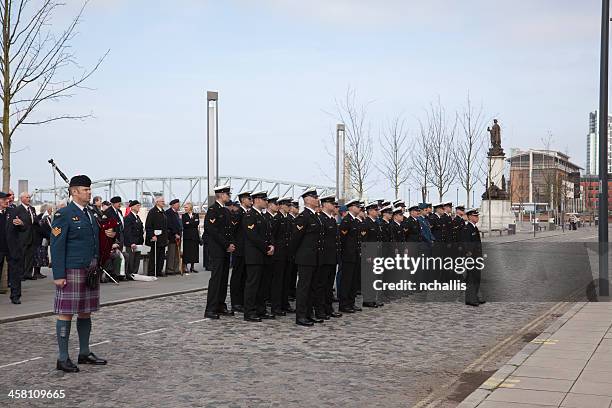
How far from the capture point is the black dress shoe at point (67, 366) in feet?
26.5

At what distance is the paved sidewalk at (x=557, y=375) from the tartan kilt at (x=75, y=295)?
14.3 feet

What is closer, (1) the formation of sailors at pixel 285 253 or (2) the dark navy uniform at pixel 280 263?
(1) the formation of sailors at pixel 285 253

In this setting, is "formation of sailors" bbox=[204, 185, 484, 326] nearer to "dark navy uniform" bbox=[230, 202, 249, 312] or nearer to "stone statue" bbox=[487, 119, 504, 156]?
"dark navy uniform" bbox=[230, 202, 249, 312]

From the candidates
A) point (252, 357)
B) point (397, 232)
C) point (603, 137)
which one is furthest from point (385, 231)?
point (252, 357)

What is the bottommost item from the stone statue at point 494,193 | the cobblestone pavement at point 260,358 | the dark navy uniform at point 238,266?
the cobblestone pavement at point 260,358

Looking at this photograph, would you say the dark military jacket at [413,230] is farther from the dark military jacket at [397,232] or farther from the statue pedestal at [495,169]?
the statue pedestal at [495,169]

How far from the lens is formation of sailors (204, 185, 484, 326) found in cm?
1225

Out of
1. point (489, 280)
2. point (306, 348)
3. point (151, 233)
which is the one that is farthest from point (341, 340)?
point (151, 233)

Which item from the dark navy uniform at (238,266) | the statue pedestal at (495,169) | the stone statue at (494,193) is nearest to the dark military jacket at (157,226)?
the dark navy uniform at (238,266)

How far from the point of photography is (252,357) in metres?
9.07

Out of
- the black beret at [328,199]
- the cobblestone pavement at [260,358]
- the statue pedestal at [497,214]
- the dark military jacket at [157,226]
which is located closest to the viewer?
the cobblestone pavement at [260,358]

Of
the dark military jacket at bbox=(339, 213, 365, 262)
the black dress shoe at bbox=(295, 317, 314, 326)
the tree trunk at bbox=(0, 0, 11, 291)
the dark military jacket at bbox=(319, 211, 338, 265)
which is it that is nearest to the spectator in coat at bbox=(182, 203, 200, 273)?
the tree trunk at bbox=(0, 0, 11, 291)

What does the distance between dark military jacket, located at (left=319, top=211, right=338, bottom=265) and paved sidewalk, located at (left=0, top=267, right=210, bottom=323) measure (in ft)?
15.0

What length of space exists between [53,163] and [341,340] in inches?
462
